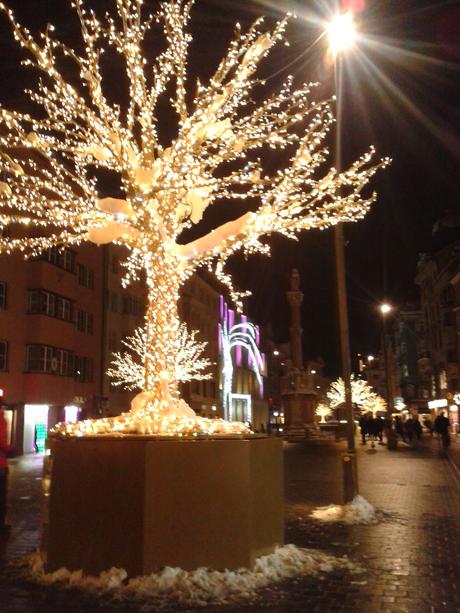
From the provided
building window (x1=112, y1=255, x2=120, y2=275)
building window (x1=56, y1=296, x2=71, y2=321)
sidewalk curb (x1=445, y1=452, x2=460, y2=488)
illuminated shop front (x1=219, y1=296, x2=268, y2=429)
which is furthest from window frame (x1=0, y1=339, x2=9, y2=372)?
illuminated shop front (x1=219, y1=296, x2=268, y2=429)

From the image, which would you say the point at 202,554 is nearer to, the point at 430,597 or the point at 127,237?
the point at 430,597

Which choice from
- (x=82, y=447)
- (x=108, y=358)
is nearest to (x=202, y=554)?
(x=82, y=447)

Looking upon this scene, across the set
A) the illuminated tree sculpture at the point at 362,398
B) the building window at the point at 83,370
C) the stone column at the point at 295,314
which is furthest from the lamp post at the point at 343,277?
the illuminated tree sculpture at the point at 362,398

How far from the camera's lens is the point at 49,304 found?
3591cm

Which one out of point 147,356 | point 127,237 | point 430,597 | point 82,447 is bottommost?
point 430,597

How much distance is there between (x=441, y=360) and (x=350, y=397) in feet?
184

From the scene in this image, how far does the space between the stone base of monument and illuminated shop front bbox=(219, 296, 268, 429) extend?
5952 cm

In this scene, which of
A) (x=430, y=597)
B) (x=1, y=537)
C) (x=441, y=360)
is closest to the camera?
(x=430, y=597)

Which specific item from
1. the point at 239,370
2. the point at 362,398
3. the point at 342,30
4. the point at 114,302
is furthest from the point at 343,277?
the point at 239,370

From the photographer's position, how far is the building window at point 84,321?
133 ft

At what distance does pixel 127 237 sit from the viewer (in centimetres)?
934

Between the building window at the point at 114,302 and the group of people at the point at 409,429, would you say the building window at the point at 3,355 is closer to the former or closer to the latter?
the building window at the point at 114,302

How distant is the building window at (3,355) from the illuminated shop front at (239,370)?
35.7 m

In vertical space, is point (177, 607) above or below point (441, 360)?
below
